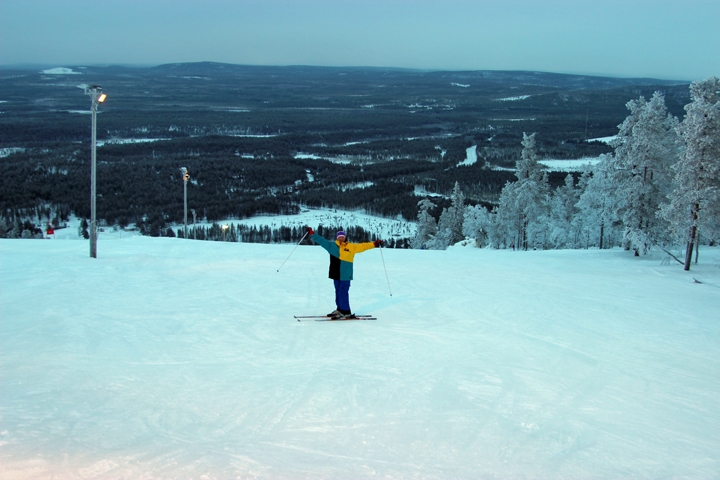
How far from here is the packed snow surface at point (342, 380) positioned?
212 inches

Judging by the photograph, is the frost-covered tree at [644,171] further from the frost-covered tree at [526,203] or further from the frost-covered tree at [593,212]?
the frost-covered tree at [526,203]

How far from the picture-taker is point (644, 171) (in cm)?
2228

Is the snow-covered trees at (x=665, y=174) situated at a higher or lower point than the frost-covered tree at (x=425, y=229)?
higher

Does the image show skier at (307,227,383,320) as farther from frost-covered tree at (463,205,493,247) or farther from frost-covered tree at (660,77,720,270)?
frost-covered tree at (463,205,493,247)

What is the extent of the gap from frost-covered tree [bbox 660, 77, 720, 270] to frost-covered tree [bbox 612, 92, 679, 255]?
2291mm

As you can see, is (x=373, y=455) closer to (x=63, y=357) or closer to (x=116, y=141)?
(x=63, y=357)

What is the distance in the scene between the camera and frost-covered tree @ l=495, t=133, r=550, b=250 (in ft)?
121

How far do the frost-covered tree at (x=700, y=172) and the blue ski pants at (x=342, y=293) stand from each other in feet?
47.2

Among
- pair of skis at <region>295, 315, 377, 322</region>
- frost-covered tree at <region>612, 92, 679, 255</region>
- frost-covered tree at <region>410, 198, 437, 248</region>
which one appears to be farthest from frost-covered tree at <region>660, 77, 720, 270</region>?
frost-covered tree at <region>410, 198, 437, 248</region>

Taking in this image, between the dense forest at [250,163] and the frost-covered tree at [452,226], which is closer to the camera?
the frost-covered tree at [452,226]

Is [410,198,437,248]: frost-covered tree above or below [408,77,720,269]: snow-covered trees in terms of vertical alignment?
below

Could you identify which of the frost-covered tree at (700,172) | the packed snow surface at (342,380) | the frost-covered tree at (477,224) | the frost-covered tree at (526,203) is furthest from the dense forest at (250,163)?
the packed snow surface at (342,380)

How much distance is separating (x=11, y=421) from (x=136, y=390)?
4.46 feet

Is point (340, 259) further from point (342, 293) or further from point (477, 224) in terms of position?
point (477, 224)
